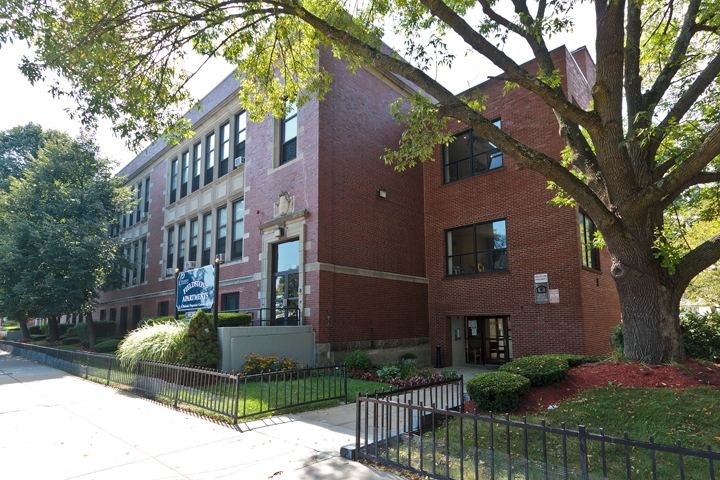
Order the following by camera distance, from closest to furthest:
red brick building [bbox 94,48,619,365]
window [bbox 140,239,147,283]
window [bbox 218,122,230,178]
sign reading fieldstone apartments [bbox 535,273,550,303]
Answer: sign reading fieldstone apartments [bbox 535,273,550,303] → red brick building [bbox 94,48,619,365] → window [bbox 218,122,230,178] → window [bbox 140,239,147,283]

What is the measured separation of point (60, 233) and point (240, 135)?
35.9ft

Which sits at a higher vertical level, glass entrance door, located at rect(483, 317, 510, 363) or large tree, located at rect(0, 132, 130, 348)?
large tree, located at rect(0, 132, 130, 348)

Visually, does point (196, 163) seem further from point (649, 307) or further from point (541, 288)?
point (649, 307)

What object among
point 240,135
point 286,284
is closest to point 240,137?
point 240,135

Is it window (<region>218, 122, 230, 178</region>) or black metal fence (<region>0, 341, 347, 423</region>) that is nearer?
black metal fence (<region>0, 341, 347, 423</region>)

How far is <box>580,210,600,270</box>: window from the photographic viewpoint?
15.0 metres

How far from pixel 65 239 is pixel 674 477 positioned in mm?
25606

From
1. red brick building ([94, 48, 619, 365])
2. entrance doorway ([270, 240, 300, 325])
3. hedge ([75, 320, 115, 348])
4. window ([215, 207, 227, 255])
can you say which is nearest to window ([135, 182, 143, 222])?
hedge ([75, 320, 115, 348])

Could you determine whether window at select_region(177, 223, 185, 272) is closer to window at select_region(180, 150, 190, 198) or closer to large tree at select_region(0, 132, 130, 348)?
window at select_region(180, 150, 190, 198)

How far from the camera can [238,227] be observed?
64.3ft

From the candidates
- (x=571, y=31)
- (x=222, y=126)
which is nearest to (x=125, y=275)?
(x=222, y=126)

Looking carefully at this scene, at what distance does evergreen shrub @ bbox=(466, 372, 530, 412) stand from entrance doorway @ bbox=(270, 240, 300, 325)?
8552 mm

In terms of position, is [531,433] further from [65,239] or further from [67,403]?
[65,239]

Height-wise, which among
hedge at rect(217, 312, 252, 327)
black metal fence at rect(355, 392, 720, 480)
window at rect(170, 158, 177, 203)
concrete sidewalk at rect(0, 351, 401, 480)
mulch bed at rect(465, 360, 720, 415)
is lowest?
concrete sidewalk at rect(0, 351, 401, 480)
